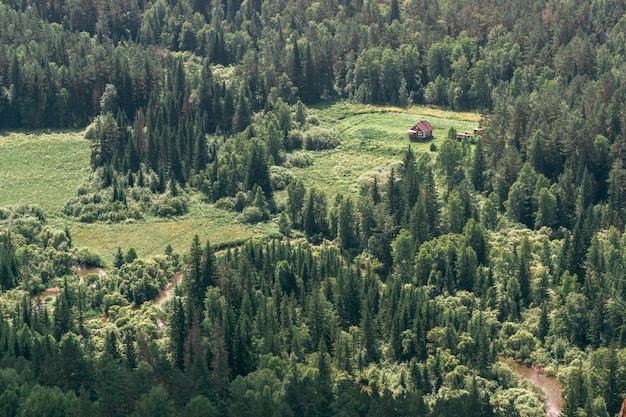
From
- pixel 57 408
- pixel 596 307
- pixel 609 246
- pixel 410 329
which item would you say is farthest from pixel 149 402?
pixel 609 246

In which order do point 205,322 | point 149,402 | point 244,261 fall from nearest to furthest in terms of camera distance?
point 149,402 < point 205,322 < point 244,261

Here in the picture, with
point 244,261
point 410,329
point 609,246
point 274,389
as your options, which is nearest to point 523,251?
point 609,246

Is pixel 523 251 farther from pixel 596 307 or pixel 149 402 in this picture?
pixel 149 402

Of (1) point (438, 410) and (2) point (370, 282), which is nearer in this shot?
(1) point (438, 410)

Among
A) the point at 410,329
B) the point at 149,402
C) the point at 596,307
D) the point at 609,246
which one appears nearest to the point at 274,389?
the point at 149,402

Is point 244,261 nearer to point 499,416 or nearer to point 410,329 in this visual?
point 410,329

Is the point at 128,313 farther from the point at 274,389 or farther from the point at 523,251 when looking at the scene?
the point at 523,251

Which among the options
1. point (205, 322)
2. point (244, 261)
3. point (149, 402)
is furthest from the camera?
point (244, 261)

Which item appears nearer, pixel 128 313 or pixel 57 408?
pixel 57 408
